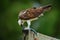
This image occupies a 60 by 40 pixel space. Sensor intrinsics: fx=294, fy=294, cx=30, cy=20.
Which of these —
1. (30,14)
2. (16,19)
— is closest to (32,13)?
(30,14)

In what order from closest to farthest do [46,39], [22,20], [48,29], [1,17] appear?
[46,39]
[22,20]
[48,29]
[1,17]

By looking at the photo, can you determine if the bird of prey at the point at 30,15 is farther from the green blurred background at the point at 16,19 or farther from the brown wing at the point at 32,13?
the green blurred background at the point at 16,19

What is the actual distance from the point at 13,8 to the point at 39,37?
90 centimetres

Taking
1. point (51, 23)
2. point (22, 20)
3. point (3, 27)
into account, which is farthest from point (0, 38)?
point (22, 20)

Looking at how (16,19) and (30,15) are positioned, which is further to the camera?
(16,19)

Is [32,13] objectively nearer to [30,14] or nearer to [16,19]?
[30,14]

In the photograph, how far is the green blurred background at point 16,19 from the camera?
237 centimetres

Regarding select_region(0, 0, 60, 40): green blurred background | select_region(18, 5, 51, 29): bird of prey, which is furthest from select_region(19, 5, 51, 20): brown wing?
select_region(0, 0, 60, 40): green blurred background

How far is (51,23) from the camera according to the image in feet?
7.82

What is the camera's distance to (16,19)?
2.45 meters

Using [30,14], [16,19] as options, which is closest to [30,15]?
[30,14]

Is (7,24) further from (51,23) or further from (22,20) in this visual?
(22,20)

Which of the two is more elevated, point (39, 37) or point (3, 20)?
point (3, 20)

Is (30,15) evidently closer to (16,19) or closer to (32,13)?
(32,13)
